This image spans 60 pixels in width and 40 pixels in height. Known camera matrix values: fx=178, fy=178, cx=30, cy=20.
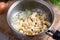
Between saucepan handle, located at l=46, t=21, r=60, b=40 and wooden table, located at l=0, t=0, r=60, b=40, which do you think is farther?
wooden table, located at l=0, t=0, r=60, b=40

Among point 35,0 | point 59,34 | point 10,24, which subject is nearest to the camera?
point 59,34

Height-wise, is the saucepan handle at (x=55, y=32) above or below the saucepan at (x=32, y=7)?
below

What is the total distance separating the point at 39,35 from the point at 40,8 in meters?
0.22

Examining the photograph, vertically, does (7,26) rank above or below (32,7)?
below

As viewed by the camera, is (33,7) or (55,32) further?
(33,7)

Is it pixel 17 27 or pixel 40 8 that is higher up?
pixel 40 8

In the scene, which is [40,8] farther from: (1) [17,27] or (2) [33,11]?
(1) [17,27]

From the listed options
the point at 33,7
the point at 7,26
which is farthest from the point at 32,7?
the point at 7,26

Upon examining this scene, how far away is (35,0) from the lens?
1.02 m

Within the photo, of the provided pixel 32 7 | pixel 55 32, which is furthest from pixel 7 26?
pixel 55 32

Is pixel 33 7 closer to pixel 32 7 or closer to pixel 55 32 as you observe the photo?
pixel 32 7

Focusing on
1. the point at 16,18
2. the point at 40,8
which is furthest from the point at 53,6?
the point at 16,18

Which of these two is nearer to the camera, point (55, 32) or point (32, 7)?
point (55, 32)

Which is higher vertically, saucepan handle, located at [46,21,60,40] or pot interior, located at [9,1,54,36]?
pot interior, located at [9,1,54,36]
